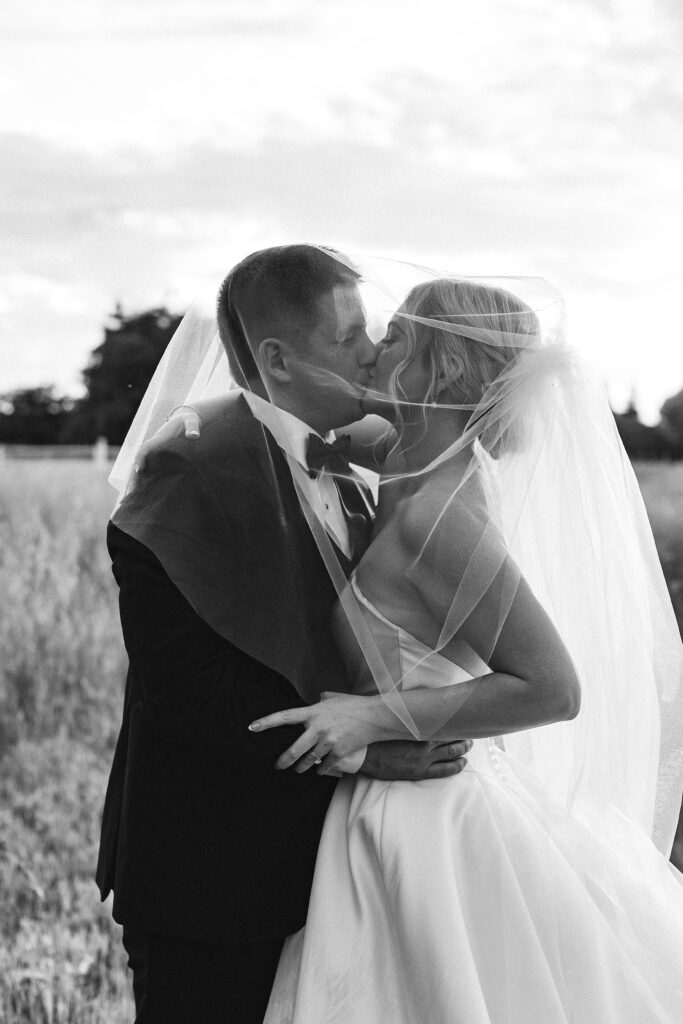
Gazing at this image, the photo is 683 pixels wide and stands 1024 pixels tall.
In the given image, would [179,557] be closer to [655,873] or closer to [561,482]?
[561,482]

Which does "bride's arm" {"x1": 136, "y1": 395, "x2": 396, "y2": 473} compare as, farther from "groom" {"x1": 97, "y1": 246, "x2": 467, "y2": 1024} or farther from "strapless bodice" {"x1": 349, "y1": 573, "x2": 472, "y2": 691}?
"strapless bodice" {"x1": 349, "y1": 573, "x2": 472, "y2": 691}

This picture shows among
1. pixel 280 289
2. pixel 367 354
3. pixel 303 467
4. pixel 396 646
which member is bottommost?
pixel 396 646

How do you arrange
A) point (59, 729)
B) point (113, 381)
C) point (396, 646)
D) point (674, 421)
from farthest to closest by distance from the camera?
point (113, 381) → point (674, 421) → point (59, 729) → point (396, 646)

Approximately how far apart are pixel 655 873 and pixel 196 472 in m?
1.41

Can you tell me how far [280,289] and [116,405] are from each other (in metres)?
42.2

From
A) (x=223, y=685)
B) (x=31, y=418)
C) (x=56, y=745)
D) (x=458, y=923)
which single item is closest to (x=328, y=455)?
(x=223, y=685)

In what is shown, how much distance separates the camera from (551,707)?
224cm

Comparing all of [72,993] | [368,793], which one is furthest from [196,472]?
[72,993]

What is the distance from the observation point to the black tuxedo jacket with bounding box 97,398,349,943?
229 centimetres

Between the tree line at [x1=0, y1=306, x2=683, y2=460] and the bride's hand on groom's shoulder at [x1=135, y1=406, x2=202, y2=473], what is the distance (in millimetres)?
655

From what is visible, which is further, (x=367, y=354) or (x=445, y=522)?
(x=367, y=354)

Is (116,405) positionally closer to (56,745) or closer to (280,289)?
(56,745)

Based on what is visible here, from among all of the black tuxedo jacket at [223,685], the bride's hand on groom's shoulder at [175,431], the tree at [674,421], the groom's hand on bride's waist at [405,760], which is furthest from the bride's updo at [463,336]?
the tree at [674,421]

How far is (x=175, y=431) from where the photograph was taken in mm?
2416
